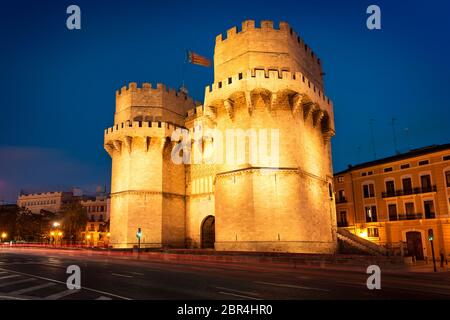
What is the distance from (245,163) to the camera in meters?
26.1

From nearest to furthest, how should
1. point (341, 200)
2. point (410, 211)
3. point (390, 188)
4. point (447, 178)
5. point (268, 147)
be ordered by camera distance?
point (268, 147) < point (447, 178) < point (410, 211) < point (390, 188) < point (341, 200)

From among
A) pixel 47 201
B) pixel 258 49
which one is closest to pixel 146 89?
pixel 258 49

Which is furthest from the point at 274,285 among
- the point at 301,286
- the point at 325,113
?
the point at 325,113

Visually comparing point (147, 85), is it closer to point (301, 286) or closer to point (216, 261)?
point (216, 261)

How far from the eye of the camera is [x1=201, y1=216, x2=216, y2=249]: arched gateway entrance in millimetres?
35219

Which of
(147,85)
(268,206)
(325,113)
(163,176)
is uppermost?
(147,85)

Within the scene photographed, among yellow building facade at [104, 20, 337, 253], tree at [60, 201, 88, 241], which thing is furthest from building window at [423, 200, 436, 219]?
tree at [60, 201, 88, 241]

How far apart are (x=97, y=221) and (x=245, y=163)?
58.2 m

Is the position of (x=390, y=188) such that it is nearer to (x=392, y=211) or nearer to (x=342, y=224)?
(x=392, y=211)

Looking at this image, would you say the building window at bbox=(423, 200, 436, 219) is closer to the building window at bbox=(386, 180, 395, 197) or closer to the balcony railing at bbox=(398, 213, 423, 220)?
the balcony railing at bbox=(398, 213, 423, 220)
